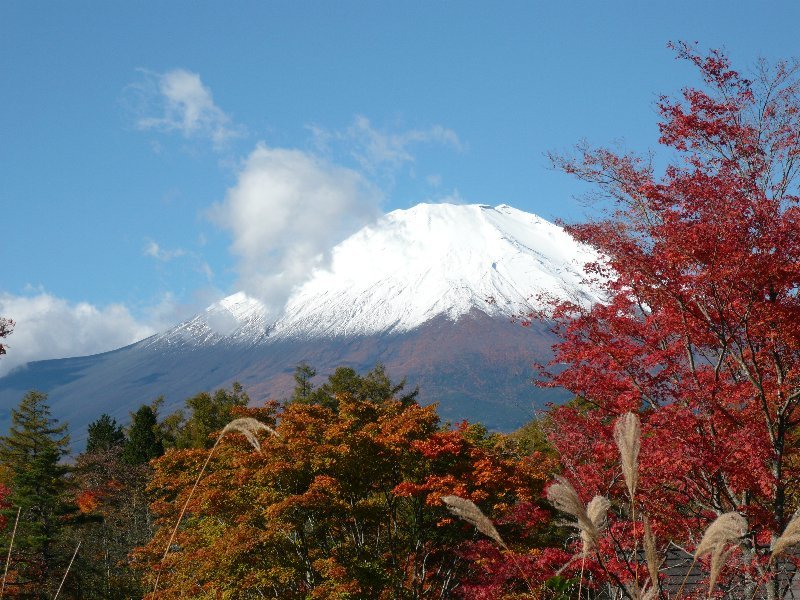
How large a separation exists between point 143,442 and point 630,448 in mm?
50654

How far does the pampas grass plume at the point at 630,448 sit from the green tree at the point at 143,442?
47.6 meters

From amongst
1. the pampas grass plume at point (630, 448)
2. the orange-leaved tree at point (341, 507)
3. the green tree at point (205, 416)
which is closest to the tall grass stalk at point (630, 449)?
the pampas grass plume at point (630, 448)

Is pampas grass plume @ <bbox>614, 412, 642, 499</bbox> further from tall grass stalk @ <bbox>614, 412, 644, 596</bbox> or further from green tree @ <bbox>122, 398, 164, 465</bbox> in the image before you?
green tree @ <bbox>122, 398, 164, 465</bbox>

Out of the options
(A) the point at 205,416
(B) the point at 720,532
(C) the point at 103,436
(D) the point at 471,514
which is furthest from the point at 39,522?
(C) the point at 103,436

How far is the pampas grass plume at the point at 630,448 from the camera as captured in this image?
9.30 ft

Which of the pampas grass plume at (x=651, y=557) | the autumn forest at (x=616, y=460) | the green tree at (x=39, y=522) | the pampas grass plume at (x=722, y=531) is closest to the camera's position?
the pampas grass plume at (x=651, y=557)

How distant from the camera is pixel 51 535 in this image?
2342 cm

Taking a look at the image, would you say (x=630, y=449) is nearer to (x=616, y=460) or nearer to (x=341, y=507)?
(x=616, y=460)

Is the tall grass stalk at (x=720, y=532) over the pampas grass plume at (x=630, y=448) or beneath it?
beneath

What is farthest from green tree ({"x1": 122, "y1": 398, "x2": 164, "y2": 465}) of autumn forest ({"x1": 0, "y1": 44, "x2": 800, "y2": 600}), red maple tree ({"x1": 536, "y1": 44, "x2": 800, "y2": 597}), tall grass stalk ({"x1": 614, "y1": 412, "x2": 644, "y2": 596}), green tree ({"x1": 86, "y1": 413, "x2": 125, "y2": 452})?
tall grass stalk ({"x1": 614, "y1": 412, "x2": 644, "y2": 596})

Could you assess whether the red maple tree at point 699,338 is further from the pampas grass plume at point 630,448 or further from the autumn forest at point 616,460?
the pampas grass plume at point 630,448

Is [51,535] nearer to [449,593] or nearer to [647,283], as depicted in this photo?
[449,593]

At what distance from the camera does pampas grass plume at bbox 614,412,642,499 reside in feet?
9.30

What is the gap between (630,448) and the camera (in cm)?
291
